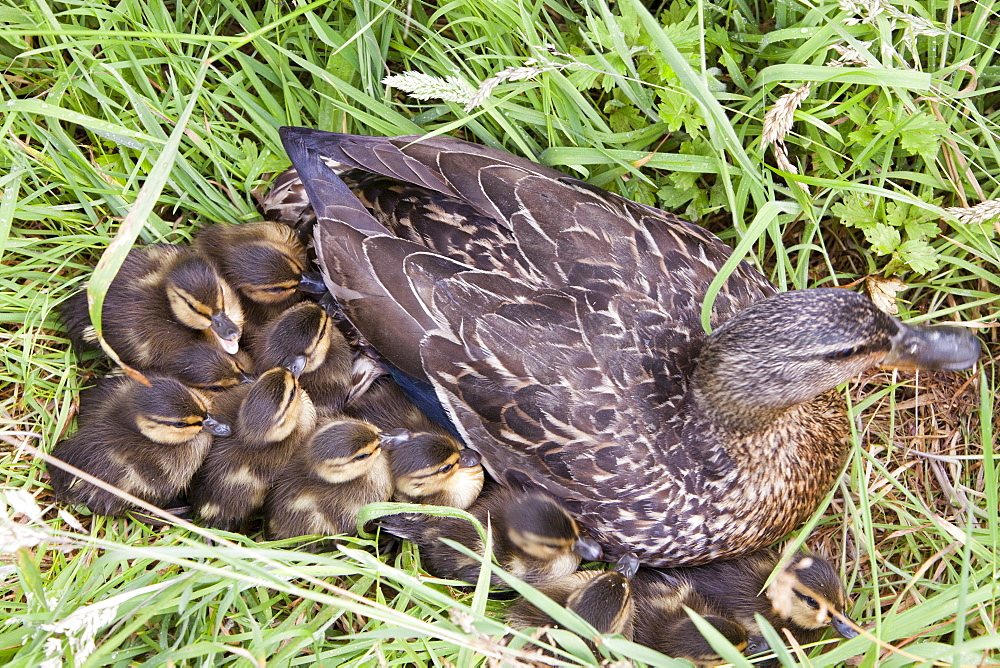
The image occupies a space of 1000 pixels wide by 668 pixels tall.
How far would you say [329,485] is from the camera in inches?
79.4

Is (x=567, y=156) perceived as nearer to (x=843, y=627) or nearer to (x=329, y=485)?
(x=329, y=485)

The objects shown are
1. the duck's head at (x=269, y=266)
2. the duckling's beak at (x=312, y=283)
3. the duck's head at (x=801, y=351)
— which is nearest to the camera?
the duck's head at (x=801, y=351)

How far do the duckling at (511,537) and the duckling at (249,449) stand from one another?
327mm

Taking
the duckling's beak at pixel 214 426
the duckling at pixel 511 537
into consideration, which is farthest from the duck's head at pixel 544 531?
the duckling's beak at pixel 214 426

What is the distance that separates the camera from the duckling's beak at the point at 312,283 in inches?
86.3

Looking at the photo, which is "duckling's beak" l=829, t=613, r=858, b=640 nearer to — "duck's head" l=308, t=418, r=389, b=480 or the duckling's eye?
the duckling's eye

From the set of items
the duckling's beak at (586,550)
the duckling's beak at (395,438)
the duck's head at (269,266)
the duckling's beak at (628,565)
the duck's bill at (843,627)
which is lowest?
the duckling's beak at (628,565)

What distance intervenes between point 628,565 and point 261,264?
120 centimetres

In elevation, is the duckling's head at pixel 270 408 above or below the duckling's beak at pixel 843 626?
above

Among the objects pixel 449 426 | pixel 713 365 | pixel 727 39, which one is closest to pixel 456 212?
pixel 449 426

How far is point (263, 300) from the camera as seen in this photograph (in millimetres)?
2150

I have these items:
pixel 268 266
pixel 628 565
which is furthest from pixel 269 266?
pixel 628 565

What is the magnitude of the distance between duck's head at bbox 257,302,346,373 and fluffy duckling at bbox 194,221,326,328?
0.08 metres

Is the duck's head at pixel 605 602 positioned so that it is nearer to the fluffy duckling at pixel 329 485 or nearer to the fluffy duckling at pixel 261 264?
the fluffy duckling at pixel 329 485
